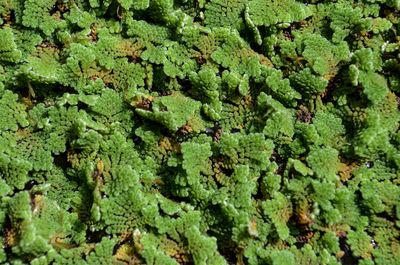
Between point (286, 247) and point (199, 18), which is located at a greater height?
point (199, 18)

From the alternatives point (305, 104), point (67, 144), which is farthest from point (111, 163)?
point (305, 104)

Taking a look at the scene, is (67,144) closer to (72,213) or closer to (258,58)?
(72,213)

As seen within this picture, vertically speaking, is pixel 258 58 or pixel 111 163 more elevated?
pixel 258 58

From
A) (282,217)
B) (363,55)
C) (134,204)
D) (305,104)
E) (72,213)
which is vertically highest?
(363,55)

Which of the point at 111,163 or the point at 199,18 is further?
the point at 199,18

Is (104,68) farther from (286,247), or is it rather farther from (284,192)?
(286,247)

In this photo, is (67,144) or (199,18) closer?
(67,144)

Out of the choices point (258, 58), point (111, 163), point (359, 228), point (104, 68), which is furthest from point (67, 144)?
point (359, 228)
